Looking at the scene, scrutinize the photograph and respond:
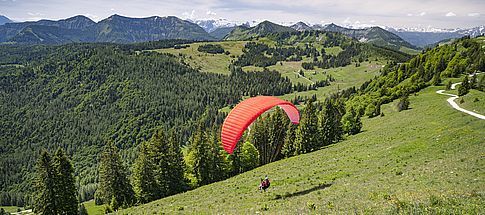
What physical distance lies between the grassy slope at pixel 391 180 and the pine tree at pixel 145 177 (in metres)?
20.1

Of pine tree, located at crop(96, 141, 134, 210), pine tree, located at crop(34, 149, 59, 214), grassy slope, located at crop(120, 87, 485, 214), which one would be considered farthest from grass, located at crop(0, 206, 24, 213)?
grassy slope, located at crop(120, 87, 485, 214)

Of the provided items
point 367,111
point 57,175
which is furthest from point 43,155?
point 367,111

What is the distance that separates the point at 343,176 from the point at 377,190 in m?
9.06

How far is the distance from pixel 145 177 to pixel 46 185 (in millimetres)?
13349

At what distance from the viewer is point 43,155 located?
142ft

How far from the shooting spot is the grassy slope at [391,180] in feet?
53.9

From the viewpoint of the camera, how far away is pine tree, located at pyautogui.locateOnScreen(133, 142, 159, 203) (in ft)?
164

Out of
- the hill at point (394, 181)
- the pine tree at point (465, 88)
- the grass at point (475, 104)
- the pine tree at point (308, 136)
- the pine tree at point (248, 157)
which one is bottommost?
the pine tree at point (248, 157)

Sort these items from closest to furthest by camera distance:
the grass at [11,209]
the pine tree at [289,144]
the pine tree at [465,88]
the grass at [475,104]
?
1. the grass at [475,104]
2. the pine tree at [465,88]
3. the pine tree at [289,144]
4. the grass at [11,209]

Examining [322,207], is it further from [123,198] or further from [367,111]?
[367,111]

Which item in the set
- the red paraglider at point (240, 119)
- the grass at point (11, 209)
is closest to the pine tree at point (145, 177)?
the red paraglider at point (240, 119)

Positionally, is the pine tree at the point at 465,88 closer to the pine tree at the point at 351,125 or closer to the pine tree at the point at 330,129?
the pine tree at the point at 351,125

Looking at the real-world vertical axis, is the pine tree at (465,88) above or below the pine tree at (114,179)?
above

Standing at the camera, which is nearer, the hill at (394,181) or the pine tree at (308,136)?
the hill at (394,181)
